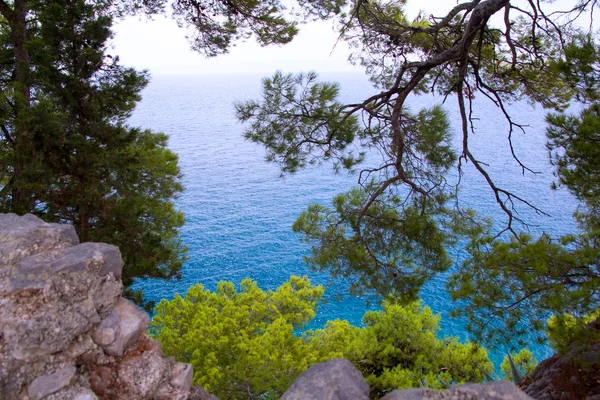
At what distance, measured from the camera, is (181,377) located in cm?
263

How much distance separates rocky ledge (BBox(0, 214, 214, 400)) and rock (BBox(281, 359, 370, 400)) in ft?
3.00

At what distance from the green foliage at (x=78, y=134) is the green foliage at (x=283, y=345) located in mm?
1812

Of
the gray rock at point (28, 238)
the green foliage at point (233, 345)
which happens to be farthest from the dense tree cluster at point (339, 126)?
the gray rock at point (28, 238)

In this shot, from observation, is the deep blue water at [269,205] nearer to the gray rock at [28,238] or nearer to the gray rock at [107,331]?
the gray rock at [28,238]

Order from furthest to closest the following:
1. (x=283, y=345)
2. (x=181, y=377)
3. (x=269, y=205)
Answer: (x=269, y=205), (x=283, y=345), (x=181, y=377)

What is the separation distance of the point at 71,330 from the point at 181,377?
2.41ft

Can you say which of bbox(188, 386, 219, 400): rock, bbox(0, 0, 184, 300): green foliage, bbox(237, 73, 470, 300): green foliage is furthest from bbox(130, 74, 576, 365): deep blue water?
bbox(188, 386, 219, 400): rock

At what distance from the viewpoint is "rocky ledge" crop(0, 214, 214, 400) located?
7.47ft

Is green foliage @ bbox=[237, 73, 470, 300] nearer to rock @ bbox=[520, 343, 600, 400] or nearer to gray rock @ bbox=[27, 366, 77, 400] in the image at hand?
rock @ bbox=[520, 343, 600, 400]

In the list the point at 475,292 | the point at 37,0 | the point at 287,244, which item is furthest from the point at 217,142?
the point at 475,292

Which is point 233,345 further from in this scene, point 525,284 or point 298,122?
point 525,284

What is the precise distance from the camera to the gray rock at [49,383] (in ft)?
7.29

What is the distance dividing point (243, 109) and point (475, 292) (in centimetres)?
354

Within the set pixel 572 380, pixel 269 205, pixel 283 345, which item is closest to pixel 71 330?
pixel 572 380
